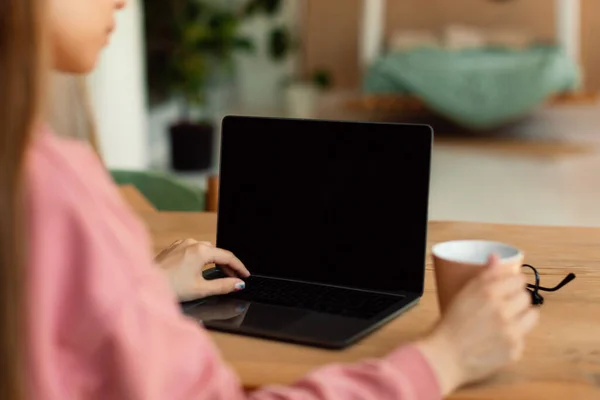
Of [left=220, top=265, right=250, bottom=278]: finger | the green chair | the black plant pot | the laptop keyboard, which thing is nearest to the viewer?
the laptop keyboard

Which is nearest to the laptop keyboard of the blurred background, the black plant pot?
the blurred background

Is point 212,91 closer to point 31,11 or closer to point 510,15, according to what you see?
point 510,15

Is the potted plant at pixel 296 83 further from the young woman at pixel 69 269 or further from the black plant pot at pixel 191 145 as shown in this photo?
the young woman at pixel 69 269

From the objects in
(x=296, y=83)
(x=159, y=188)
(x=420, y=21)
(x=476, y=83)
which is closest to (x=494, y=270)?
(x=159, y=188)

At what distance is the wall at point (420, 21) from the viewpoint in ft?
23.3

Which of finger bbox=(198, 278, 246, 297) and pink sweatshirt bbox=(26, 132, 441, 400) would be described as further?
finger bbox=(198, 278, 246, 297)

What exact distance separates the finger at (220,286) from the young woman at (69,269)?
0.33 meters

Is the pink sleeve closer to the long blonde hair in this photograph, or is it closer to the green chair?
the long blonde hair

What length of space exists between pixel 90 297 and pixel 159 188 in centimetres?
147

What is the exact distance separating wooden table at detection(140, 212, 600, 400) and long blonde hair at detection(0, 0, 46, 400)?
0.28m

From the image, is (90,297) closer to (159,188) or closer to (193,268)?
(193,268)

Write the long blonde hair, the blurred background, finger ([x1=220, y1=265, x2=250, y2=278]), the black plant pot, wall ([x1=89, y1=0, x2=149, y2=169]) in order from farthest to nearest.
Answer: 1. the black plant pot
2. the blurred background
3. wall ([x1=89, y1=0, x2=149, y2=169])
4. finger ([x1=220, y1=265, x2=250, y2=278])
5. the long blonde hair

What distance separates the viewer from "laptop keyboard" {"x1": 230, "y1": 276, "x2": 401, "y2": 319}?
0.93m

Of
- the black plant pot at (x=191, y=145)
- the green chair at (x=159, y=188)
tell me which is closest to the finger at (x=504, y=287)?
the green chair at (x=159, y=188)
